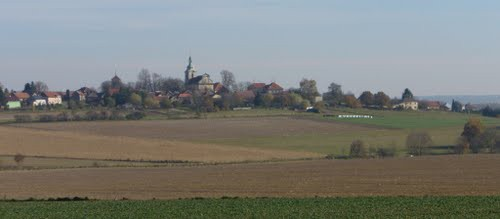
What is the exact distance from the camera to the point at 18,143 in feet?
234

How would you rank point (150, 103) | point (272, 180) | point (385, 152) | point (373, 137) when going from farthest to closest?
point (150, 103) < point (373, 137) < point (385, 152) < point (272, 180)

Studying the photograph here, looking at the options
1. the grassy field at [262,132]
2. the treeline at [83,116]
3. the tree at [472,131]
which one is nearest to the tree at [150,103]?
the grassy field at [262,132]

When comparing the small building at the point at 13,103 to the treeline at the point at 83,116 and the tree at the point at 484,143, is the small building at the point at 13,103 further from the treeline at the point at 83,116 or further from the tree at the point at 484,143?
the tree at the point at 484,143

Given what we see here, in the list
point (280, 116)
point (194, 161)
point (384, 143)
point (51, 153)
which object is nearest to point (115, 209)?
point (194, 161)

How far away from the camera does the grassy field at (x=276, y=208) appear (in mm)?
24359

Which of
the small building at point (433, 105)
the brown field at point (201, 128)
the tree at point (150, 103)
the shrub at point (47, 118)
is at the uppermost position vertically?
the tree at point (150, 103)

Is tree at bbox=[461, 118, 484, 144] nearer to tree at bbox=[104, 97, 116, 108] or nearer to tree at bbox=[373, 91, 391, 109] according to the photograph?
tree at bbox=[373, 91, 391, 109]

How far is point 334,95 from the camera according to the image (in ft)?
496

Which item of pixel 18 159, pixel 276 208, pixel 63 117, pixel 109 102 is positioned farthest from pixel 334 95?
pixel 276 208

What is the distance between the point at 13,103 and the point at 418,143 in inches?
3440

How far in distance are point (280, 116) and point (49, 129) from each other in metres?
34.1

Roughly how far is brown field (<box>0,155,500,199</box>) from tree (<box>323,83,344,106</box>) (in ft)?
286

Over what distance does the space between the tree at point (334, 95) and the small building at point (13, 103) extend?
48669mm

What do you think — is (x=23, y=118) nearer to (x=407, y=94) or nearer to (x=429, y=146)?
(x=429, y=146)
